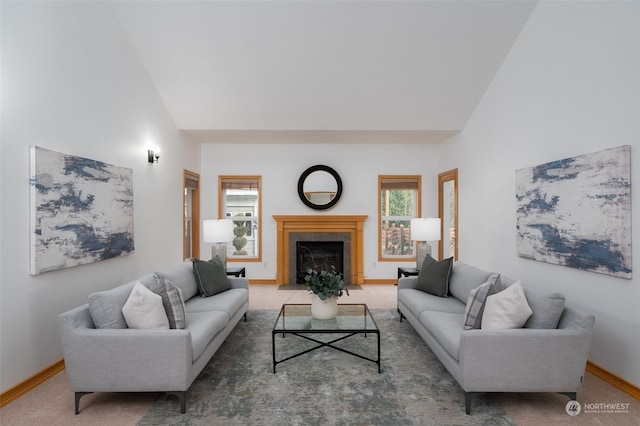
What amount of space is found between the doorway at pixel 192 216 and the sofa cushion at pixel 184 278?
2208 mm

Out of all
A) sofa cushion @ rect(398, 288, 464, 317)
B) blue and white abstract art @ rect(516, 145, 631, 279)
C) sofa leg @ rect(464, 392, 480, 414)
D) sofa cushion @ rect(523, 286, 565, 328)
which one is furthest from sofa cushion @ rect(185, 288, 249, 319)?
blue and white abstract art @ rect(516, 145, 631, 279)

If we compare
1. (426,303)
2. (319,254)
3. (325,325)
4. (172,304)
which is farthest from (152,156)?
(426,303)

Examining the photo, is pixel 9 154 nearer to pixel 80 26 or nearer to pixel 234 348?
pixel 80 26

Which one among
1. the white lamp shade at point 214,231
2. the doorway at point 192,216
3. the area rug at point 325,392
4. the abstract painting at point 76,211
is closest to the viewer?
the area rug at point 325,392

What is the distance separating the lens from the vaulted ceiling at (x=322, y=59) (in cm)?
385

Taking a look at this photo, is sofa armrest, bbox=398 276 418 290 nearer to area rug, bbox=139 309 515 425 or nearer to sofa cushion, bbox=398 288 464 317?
sofa cushion, bbox=398 288 464 317

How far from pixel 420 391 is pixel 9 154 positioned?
352cm

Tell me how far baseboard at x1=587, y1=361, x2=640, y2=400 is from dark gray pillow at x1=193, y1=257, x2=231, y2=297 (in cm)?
369

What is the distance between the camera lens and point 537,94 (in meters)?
3.61

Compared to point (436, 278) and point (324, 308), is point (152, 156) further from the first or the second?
point (436, 278)

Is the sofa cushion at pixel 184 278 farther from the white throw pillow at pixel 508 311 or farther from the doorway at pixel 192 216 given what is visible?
the white throw pillow at pixel 508 311

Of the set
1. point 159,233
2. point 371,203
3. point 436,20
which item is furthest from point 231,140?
point 436,20

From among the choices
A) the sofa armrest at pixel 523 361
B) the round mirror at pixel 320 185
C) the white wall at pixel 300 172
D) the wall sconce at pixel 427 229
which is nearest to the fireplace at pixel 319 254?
the white wall at pixel 300 172

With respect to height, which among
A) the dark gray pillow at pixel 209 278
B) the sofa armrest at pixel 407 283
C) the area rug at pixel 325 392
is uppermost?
the dark gray pillow at pixel 209 278
